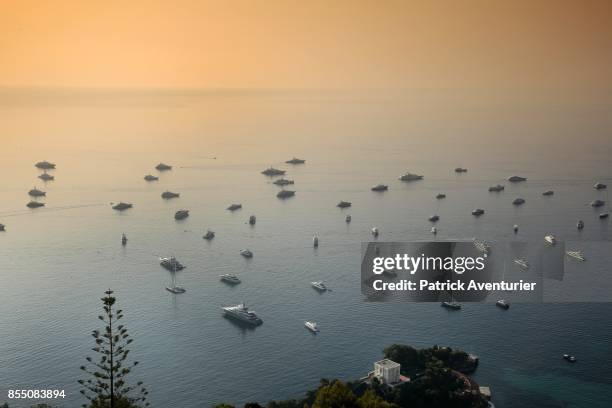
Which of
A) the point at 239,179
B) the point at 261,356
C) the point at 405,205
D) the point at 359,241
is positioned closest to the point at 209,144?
the point at 239,179

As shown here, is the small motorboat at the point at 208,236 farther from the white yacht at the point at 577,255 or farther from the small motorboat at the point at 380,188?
the white yacht at the point at 577,255

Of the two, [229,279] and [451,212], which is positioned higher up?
[451,212]

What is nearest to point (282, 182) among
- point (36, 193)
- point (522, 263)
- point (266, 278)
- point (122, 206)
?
point (122, 206)

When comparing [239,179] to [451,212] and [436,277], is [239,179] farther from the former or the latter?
[436,277]

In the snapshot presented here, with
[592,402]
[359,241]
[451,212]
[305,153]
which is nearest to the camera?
[592,402]

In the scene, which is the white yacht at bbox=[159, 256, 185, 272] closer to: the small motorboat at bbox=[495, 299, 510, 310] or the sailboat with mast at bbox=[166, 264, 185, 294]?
the sailboat with mast at bbox=[166, 264, 185, 294]

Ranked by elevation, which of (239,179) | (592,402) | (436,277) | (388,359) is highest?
(239,179)

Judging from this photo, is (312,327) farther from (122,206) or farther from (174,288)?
(122,206)

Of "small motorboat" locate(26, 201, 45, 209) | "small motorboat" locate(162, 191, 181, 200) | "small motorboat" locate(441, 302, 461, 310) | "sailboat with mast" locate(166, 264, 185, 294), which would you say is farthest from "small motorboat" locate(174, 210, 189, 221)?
"small motorboat" locate(441, 302, 461, 310)
